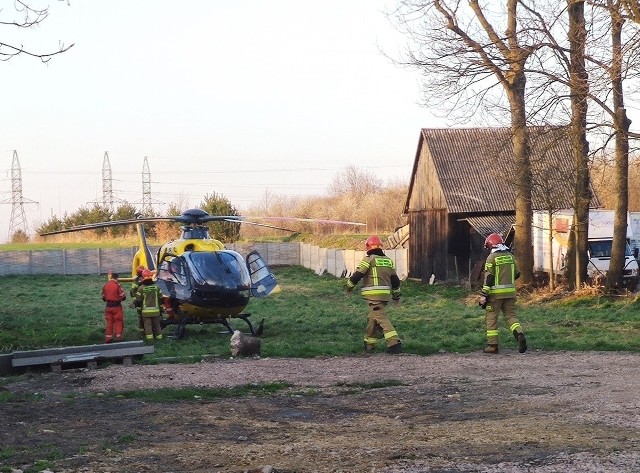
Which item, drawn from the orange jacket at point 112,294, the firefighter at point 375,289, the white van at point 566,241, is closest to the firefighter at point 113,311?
the orange jacket at point 112,294

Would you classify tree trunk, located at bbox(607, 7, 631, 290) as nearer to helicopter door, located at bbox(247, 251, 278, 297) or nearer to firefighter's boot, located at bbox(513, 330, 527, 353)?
firefighter's boot, located at bbox(513, 330, 527, 353)

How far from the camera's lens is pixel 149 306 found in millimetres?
20062

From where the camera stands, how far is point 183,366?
1448 cm

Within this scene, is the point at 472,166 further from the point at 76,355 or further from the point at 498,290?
the point at 76,355

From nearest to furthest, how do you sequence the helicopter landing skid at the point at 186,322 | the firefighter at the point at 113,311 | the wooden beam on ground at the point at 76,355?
the wooden beam on ground at the point at 76,355, the firefighter at the point at 113,311, the helicopter landing skid at the point at 186,322

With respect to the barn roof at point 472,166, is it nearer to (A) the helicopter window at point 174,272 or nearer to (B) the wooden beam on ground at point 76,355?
(A) the helicopter window at point 174,272

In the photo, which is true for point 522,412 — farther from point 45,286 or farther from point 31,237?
point 31,237

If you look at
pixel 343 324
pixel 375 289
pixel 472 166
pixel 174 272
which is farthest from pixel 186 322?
pixel 472 166

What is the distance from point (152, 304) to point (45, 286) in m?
26.3

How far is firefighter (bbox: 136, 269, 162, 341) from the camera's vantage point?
20000 millimetres

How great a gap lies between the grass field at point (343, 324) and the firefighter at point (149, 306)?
34cm

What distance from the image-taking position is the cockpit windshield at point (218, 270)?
20297mm

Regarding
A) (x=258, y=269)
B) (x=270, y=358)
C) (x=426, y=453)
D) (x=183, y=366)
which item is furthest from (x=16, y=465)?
(x=258, y=269)

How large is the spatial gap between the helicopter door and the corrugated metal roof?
615 inches
